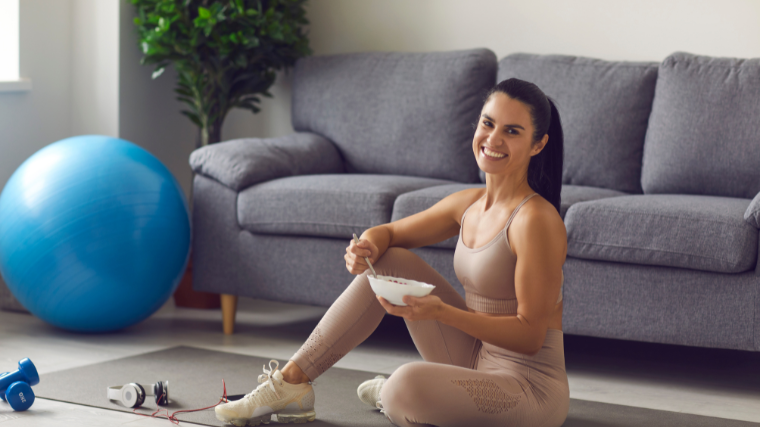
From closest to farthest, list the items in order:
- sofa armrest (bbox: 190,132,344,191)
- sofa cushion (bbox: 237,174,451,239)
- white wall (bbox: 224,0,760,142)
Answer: sofa cushion (bbox: 237,174,451,239)
sofa armrest (bbox: 190,132,344,191)
white wall (bbox: 224,0,760,142)

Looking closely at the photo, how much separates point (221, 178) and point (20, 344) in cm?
83

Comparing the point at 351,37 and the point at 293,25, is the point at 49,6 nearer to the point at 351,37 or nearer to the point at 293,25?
the point at 293,25

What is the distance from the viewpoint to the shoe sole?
1.84 m

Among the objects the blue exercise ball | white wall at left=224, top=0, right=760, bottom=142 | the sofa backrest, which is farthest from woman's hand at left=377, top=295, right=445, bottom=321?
white wall at left=224, top=0, right=760, bottom=142

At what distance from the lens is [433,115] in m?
3.28

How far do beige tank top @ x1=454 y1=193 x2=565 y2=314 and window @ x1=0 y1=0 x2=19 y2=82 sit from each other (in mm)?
2431

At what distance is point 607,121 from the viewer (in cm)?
297

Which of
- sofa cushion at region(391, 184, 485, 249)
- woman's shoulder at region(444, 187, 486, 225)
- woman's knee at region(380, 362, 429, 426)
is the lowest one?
woman's knee at region(380, 362, 429, 426)

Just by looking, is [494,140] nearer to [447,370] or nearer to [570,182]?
[447,370]

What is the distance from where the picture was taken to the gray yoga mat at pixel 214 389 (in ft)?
6.50

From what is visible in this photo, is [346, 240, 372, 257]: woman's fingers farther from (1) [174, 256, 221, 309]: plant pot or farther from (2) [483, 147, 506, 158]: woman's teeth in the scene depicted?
(1) [174, 256, 221, 309]: plant pot

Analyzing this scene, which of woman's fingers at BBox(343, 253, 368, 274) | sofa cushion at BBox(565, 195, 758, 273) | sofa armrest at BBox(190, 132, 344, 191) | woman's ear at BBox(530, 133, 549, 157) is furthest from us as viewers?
sofa armrest at BBox(190, 132, 344, 191)

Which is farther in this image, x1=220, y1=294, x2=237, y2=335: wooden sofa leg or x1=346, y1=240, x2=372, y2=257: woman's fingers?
x1=220, y1=294, x2=237, y2=335: wooden sofa leg

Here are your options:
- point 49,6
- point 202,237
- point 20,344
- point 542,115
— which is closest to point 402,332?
point 202,237
